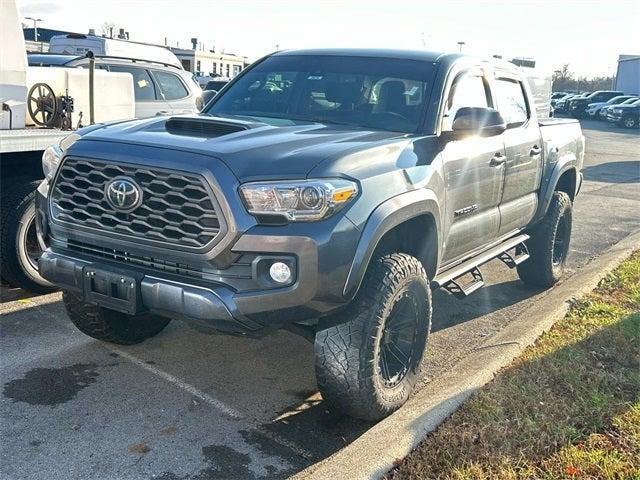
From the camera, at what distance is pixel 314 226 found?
10.2 feet

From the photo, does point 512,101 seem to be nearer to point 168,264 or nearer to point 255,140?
point 255,140

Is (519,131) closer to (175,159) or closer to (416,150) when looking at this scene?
(416,150)

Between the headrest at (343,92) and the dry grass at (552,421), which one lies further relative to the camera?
the headrest at (343,92)

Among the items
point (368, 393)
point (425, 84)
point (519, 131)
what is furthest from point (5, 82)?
point (519, 131)

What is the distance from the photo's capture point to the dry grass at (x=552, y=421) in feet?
10.0

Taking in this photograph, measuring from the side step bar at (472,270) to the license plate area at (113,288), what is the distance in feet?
6.08

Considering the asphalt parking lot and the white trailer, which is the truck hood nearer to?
the asphalt parking lot

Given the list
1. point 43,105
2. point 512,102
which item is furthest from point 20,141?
point 512,102

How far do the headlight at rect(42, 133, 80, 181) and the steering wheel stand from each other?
172 centimetres

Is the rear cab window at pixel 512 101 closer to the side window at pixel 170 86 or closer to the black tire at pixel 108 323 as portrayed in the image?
the black tire at pixel 108 323

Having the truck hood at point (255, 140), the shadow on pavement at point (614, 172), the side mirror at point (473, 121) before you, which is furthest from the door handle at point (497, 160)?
→ the shadow on pavement at point (614, 172)

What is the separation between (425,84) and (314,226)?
5.79 ft

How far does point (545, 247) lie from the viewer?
20.5 ft

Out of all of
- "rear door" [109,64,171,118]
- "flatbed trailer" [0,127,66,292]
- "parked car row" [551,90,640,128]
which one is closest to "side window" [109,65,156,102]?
"rear door" [109,64,171,118]
